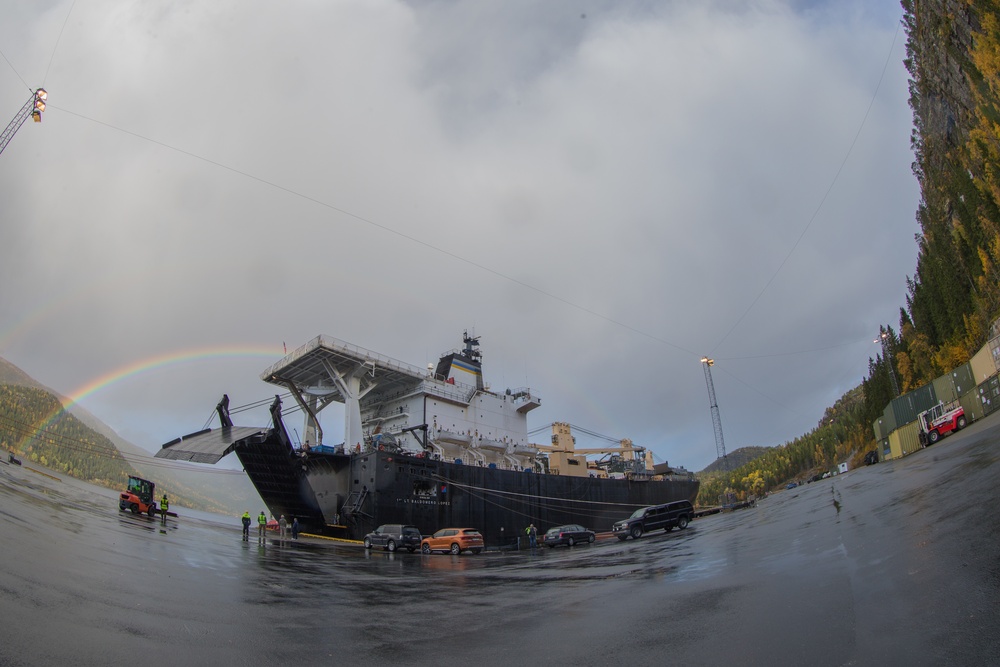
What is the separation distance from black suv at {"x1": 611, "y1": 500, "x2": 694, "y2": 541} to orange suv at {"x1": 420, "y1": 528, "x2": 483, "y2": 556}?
258 inches

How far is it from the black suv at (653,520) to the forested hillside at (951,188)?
3235 centimetres

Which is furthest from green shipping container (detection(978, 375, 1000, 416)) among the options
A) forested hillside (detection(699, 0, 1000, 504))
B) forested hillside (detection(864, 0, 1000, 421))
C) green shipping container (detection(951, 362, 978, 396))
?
forested hillside (detection(864, 0, 1000, 421))

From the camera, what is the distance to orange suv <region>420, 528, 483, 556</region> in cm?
2462

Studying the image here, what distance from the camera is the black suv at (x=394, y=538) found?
950 inches

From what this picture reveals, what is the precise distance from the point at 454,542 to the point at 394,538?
8.99ft

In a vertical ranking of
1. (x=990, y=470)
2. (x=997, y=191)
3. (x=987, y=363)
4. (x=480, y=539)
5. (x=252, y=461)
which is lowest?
(x=480, y=539)

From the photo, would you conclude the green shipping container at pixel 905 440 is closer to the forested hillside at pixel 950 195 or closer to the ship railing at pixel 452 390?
the forested hillside at pixel 950 195

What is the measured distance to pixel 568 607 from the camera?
785cm

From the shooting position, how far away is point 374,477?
28.2 meters

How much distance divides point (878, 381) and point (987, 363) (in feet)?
138

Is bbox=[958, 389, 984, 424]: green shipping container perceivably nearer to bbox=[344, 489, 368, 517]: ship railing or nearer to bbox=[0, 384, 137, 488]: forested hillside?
bbox=[344, 489, 368, 517]: ship railing

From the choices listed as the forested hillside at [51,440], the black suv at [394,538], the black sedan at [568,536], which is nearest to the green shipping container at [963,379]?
the black sedan at [568,536]

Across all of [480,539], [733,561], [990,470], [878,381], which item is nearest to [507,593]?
[733,561]

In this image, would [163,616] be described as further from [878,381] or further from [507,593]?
[878,381]
